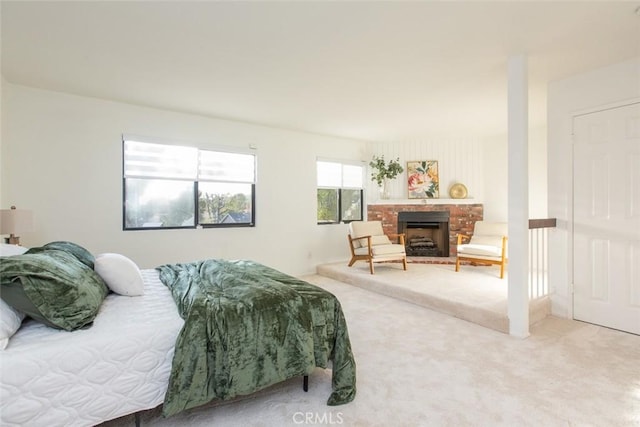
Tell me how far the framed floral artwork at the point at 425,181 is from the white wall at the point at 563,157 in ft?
8.83

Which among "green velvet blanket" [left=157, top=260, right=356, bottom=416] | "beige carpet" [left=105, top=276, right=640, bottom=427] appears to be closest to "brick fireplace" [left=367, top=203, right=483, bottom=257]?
"beige carpet" [left=105, top=276, right=640, bottom=427]

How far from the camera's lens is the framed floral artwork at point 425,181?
604cm

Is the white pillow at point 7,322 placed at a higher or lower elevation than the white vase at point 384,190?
lower

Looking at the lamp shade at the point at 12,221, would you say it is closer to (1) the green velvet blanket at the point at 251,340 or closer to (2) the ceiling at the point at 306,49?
(2) the ceiling at the point at 306,49

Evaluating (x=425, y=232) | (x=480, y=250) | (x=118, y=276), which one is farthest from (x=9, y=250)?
(x=425, y=232)

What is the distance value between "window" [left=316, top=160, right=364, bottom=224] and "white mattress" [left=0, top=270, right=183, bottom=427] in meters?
4.17

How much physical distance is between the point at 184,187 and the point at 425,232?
4.42 metres

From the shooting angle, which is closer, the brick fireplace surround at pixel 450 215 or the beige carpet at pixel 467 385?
the beige carpet at pixel 467 385

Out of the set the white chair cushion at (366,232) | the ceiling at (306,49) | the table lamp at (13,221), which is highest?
the ceiling at (306,49)

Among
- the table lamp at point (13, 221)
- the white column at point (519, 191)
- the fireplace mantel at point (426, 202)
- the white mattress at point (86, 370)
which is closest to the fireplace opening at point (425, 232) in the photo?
the fireplace mantel at point (426, 202)

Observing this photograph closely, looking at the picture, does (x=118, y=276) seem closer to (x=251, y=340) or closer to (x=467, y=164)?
(x=251, y=340)

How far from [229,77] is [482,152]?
478 centimetres

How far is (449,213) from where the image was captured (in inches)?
232

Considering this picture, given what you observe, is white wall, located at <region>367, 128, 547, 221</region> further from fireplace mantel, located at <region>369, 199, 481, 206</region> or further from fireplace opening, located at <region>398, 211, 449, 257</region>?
fireplace opening, located at <region>398, 211, 449, 257</region>
